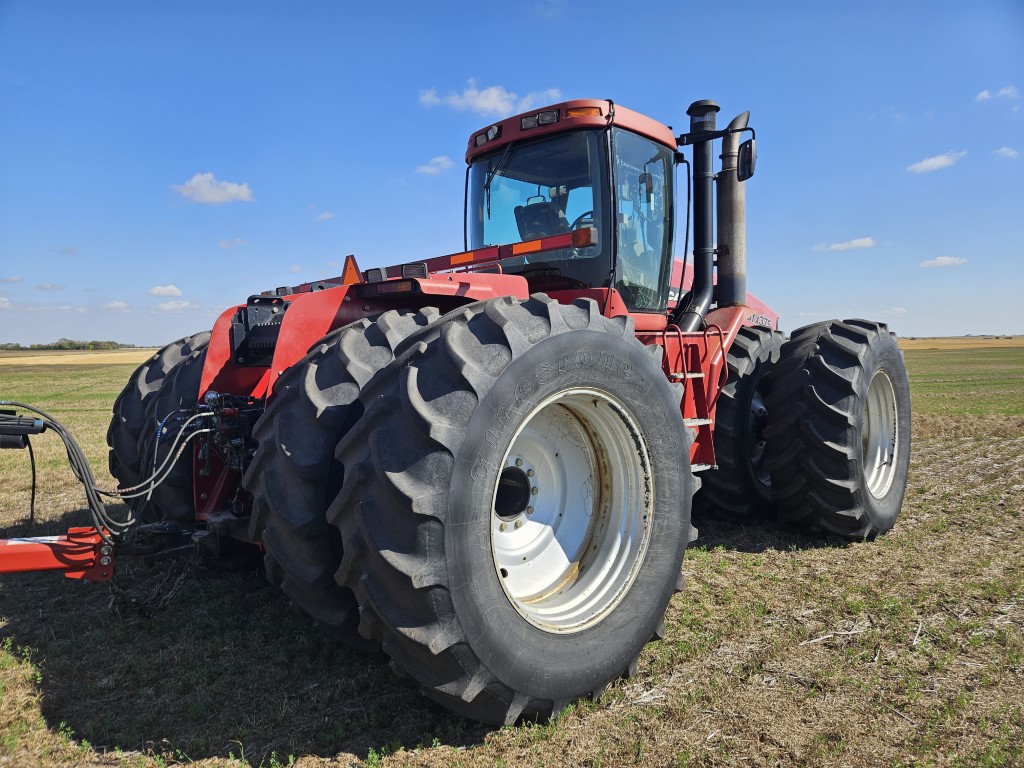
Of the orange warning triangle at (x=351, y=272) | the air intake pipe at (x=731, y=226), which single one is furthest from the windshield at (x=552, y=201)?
the air intake pipe at (x=731, y=226)

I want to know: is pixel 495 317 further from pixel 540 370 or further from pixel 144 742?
pixel 144 742

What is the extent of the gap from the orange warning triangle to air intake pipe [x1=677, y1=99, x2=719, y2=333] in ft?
9.01

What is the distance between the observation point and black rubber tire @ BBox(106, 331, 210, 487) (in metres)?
4.90

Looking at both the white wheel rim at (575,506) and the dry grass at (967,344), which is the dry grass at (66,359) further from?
the dry grass at (967,344)

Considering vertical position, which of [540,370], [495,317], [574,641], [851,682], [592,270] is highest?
[592,270]

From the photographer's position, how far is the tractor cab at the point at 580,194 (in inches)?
185

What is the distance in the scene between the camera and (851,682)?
3.19m

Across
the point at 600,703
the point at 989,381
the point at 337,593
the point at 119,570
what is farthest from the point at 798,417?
the point at 989,381

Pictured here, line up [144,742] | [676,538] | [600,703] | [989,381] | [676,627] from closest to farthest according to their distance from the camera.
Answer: [144,742]
[600,703]
[676,538]
[676,627]
[989,381]

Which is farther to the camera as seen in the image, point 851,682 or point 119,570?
point 119,570

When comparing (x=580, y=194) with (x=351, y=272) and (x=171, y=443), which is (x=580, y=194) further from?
(x=171, y=443)

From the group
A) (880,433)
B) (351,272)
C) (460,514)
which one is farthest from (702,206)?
(460,514)

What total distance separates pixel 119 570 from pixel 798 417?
4.79 meters

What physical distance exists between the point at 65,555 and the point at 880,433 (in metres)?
5.82
